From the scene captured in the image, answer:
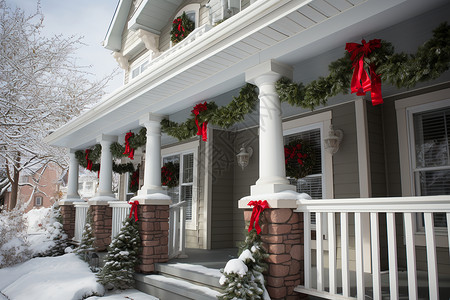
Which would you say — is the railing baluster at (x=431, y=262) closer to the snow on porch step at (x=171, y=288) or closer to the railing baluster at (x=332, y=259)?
the railing baluster at (x=332, y=259)

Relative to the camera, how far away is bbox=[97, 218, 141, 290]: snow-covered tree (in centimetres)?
529

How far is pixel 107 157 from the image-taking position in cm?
763

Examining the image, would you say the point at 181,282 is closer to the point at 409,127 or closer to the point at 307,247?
the point at 307,247

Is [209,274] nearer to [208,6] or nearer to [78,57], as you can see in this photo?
[208,6]

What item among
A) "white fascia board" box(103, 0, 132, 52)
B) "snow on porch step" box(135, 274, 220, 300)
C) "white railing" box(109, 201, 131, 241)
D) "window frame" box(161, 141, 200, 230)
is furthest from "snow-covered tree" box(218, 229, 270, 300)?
"white fascia board" box(103, 0, 132, 52)

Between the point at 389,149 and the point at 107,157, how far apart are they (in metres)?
5.76

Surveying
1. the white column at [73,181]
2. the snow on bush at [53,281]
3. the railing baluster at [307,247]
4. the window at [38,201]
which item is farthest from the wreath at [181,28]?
the window at [38,201]

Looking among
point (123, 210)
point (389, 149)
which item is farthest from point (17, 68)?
point (389, 149)

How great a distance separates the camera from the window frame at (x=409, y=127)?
473 centimetres

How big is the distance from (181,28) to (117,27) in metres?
3.41

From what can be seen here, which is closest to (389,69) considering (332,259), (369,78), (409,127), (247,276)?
(369,78)

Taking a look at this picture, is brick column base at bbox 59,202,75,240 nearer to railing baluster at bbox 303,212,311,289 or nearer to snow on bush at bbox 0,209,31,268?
snow on bush at bbox 0,209,31,268

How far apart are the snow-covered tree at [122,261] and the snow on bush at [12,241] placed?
390 cm

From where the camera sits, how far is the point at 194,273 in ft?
15.0
